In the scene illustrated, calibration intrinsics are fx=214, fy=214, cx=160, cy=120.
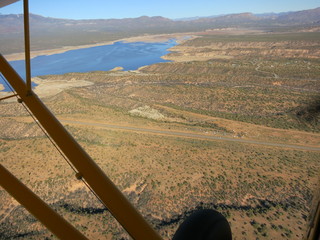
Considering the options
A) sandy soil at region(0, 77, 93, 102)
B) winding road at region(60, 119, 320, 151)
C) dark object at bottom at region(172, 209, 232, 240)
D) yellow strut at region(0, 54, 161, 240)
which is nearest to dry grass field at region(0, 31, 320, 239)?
winding road at region(60, 119, 320, 151)

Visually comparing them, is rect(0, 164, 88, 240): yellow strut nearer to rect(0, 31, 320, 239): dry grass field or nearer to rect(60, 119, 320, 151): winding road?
rect(0, 31, 320, 239): dry grass field

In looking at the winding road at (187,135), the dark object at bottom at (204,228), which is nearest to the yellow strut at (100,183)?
the dark object at bottom at (204,228)

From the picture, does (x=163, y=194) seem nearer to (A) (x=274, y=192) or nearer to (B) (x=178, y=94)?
(A) (x=274, y=192)

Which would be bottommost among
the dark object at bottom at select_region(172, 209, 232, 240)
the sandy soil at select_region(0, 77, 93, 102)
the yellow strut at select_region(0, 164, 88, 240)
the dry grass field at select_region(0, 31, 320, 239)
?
the dry grass field at select_region(0, 31, 320, 239)

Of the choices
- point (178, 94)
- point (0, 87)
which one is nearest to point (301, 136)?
point (178, 94)

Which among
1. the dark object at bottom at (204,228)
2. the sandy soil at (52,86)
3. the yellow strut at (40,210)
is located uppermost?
the yellow strut at (40,210)

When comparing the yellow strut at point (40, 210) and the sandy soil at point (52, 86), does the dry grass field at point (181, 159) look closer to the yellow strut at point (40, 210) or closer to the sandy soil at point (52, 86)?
the yellow strut at point (40, 210)
